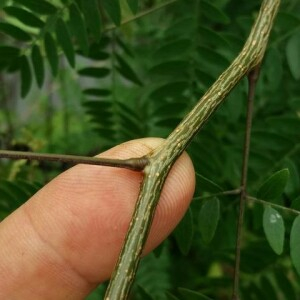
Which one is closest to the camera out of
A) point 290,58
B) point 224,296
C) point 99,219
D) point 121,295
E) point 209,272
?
point 121,295

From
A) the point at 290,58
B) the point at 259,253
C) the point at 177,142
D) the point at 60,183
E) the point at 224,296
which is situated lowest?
the point at 224,296

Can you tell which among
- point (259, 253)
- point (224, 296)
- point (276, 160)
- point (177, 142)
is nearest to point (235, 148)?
point (276, 160)

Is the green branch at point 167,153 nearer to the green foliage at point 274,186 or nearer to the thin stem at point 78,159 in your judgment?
the thin stem at point 78,159

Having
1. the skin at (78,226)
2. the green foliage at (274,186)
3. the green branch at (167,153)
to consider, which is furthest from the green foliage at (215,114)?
the green branch at (167,153)

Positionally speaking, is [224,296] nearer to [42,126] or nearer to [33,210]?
[42,126]

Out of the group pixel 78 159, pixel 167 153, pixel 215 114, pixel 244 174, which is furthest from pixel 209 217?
pixel 215 114
